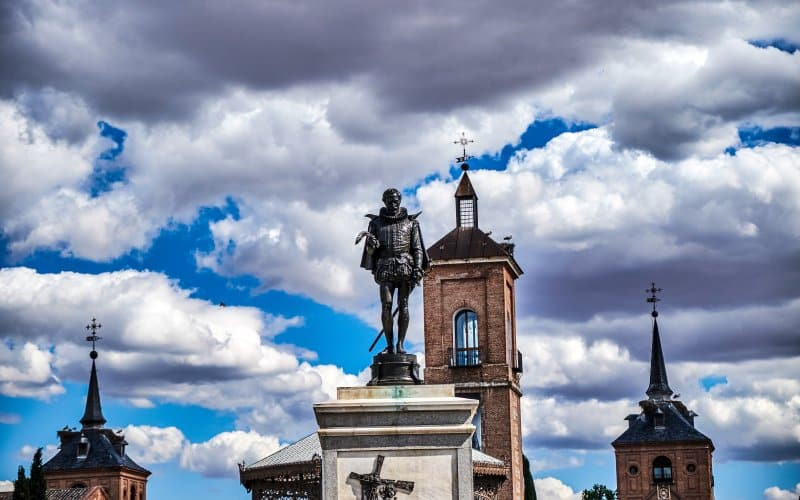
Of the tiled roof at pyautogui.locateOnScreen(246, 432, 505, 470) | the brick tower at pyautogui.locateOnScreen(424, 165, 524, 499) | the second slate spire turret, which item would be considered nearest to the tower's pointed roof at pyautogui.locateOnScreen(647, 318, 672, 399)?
the second slate spire turret

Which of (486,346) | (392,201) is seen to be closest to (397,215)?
(392,201)

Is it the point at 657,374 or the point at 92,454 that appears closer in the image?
the point at 92,454

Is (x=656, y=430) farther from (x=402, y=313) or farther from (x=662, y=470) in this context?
(x=402, y=313)

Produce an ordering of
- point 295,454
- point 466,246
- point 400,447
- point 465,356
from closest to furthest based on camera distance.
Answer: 1. point 400,447
2. point 295,454
3. point 465,356
4. point 466,246

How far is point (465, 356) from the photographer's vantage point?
69938 mm

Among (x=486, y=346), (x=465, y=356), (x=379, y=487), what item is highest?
(x=486, y=346)

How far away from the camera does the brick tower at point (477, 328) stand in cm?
6750

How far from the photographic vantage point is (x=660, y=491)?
105250mm

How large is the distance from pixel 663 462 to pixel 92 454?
44.7 meters

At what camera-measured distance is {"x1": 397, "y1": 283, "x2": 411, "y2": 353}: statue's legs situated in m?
13.7

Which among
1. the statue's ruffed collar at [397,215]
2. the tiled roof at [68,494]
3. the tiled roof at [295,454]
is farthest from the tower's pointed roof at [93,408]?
the statue's ruffed collar at [397,215]

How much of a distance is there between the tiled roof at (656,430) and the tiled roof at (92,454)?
39.1m

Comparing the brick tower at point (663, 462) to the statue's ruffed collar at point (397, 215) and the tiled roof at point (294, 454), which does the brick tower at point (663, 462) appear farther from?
the statue's ruffed collar at point (397, 215)

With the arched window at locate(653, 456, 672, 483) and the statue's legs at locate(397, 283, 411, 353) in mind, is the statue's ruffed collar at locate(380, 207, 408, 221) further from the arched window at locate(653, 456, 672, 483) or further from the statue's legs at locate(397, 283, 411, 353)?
the arched window at locate(653, 456, 672, 483)
